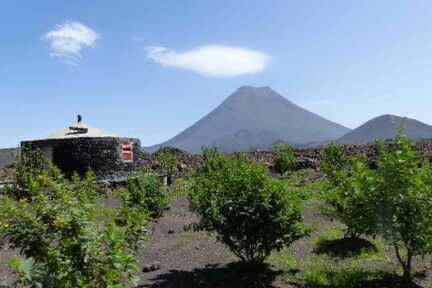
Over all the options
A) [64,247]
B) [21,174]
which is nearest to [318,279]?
[64,247]

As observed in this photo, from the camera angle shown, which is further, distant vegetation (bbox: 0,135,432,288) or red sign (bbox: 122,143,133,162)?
red sign (bbox: 122,143,133,162)

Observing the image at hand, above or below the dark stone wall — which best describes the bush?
below

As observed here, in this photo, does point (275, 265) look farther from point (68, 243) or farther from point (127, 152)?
point (127, 152)

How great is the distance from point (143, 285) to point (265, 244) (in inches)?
75.3

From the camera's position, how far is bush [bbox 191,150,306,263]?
709 cm

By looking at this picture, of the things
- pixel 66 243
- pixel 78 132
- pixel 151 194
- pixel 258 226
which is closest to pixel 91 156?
pixel 78 132

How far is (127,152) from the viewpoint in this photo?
1897 cm

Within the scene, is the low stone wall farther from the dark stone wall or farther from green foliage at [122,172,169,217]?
green foliage at [122,172,169,217]

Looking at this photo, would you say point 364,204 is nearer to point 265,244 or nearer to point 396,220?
point 396,220

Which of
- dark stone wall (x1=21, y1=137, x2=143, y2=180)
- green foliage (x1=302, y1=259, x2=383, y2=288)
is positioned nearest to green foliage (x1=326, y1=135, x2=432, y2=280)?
green foliage (x1=302, y1=259, x2=383, y2=288)

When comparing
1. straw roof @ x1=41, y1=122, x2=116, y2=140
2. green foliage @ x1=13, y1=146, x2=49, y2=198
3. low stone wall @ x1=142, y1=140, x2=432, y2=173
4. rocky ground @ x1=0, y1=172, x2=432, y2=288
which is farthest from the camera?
low stone wall @ x1=142, y1=140, x2=432, y2=173

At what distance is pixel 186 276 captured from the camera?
24.8 ft

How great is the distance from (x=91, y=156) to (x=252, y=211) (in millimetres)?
12293

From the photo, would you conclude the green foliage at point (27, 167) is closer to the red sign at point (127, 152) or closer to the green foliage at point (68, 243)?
the red sign at point (127, 152)
